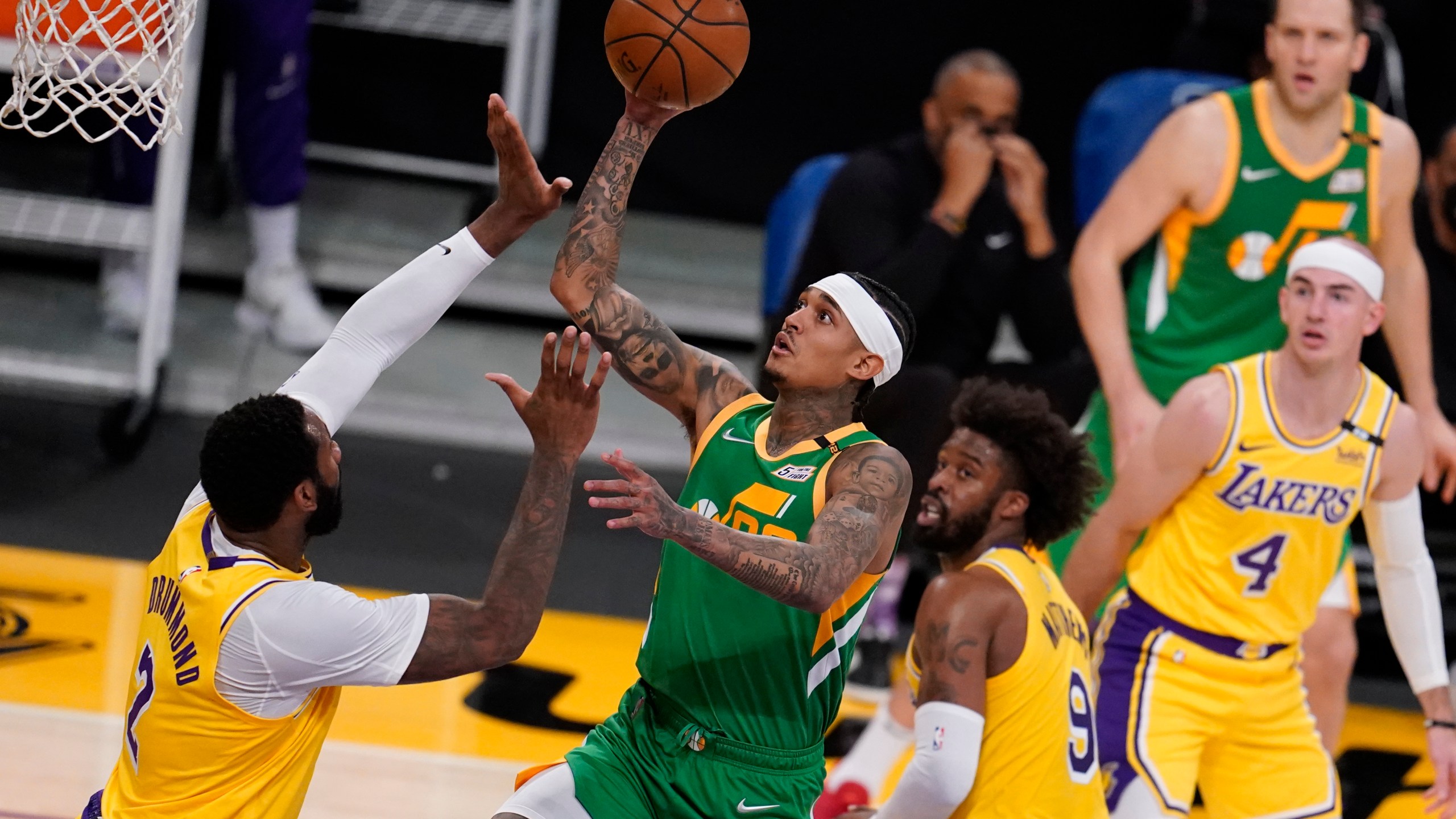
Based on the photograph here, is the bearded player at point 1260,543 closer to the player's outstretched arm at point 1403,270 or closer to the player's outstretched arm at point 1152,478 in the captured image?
the player's outstretched arm at point 1152,478

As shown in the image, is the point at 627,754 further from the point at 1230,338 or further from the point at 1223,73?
the point at 1223,73

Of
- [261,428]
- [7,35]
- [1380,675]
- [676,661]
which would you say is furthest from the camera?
[1380,675]

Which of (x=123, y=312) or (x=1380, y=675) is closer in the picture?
(x=1380, y=675)

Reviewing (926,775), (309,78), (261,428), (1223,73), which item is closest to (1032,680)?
(926,775)

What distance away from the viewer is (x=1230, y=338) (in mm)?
5402

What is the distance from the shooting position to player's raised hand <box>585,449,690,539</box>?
8.70ft

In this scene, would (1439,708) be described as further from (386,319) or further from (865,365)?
(386,319)

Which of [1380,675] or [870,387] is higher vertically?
[870,387]

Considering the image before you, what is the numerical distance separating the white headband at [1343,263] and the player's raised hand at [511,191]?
201cm

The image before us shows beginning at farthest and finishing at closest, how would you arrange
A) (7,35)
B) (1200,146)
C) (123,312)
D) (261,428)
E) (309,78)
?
1. (309,78)
2. (123,312)
3. (7,35)
4. (1200,146)
5. (261,428)

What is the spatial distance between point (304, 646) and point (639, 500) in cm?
69

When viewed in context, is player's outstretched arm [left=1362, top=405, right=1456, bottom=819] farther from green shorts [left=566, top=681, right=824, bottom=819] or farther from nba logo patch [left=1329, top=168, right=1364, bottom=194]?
green shorts [left=566, top=681, right=824, bottom=819]

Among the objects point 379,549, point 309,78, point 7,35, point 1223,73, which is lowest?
point 379,549

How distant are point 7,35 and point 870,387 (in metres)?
4.10
